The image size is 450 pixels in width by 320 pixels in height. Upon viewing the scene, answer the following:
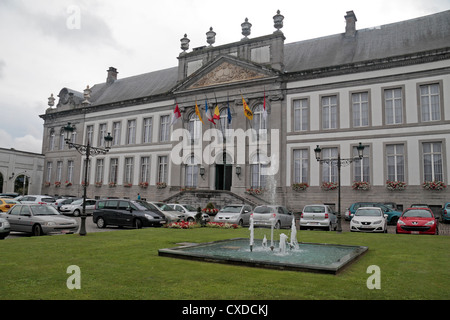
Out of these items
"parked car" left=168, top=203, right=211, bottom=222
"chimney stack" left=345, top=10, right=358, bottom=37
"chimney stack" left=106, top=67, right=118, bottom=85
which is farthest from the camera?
"chimney stack" left=106, top=67, right=118, bottom=85

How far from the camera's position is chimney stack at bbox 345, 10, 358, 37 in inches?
1303

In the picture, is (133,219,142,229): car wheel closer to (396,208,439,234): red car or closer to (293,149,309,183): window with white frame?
(396,208,439,234): red car

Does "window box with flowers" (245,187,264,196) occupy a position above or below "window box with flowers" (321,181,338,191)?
below

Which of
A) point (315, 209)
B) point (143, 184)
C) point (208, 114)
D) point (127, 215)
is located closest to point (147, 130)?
point (143, 184)

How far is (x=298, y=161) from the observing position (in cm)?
3038

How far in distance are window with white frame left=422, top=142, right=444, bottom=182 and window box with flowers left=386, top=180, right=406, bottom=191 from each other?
1544 mm

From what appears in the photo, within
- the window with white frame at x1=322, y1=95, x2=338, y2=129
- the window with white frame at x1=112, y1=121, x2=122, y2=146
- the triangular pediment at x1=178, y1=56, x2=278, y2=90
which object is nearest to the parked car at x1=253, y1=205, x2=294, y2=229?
the window with white frame at x1=322, y1=95, x2=338, y2=129

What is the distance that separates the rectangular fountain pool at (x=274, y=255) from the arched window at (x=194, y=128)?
23.3 meters

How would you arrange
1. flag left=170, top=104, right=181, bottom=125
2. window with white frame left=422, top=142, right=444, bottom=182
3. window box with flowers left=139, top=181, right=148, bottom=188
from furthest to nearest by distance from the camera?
window box with flowers left=139, top=181, right=148, bottom=188 → flag left=170, top=104, right=181, bottom=125 → window with white frame left=422, top=142, right=444, bottom=182

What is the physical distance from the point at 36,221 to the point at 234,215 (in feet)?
32.9

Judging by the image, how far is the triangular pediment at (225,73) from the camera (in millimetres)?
32406

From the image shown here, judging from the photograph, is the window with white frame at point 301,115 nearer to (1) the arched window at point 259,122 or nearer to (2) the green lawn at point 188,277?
(1) the arched window at point 259,122
